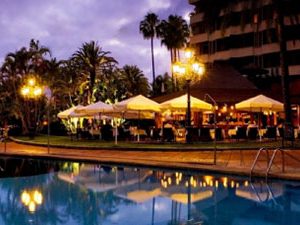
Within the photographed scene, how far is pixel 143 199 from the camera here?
42.5 ft

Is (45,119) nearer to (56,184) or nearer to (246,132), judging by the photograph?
(246,132)

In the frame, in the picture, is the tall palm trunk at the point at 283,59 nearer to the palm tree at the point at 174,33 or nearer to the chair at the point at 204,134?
the chair at the point at 204,134

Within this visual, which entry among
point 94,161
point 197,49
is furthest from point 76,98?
point 94,161

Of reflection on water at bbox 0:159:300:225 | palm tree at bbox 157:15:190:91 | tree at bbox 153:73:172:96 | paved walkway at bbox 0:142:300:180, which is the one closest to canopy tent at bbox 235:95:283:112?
paved walkway at bbox 0:142:300:180

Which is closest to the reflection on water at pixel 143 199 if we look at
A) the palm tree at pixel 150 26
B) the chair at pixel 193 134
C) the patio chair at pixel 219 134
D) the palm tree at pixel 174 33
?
the chair at pixel 193 134

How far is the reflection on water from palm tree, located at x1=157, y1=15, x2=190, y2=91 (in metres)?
54.8

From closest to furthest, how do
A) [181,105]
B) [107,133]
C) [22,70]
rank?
[181,105], [107,133], [22,70]

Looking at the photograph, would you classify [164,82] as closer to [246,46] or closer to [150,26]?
[150,26]

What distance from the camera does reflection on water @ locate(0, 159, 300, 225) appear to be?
1066 centimetres

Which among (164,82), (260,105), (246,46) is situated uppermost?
(246,46)

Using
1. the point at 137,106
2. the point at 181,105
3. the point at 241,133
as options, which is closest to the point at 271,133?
the point at 241,133

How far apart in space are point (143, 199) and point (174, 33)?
60.3 meters

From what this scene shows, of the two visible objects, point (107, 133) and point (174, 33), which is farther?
point (174, 33)

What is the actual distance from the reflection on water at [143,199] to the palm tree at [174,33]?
180 ft
